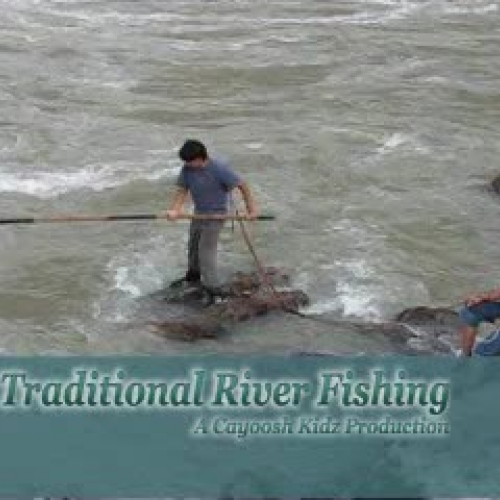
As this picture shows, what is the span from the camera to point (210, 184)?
36.2ft

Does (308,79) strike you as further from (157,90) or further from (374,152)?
(374,152)

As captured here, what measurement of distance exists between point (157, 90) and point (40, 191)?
6012 mm

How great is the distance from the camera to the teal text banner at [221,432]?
6984 mm

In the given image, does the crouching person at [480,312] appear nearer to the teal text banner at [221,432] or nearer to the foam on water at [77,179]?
the teal text banner at [221,432]

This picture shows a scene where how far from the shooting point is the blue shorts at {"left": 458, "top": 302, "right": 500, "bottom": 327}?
9.26 meters

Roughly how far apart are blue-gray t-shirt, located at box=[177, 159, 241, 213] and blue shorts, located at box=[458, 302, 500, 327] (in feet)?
9.02

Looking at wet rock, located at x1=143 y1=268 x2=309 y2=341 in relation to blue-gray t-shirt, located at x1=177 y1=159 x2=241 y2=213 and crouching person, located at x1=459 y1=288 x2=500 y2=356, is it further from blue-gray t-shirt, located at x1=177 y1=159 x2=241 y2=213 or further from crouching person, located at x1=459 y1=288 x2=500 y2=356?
crouching person, located at x1=459 y1=288 x2=500 y2=356

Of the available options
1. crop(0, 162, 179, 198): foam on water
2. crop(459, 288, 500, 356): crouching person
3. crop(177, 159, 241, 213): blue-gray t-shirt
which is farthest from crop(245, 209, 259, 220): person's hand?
crop(0, 162, 179, 198): foam on water

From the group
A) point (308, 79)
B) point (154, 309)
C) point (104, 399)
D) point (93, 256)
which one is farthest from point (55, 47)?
point (104, 399)

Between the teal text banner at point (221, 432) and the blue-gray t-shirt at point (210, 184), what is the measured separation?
396 centimetres

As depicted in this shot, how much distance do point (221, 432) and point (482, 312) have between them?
10.3 ft

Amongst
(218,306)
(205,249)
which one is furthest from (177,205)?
(218,306)

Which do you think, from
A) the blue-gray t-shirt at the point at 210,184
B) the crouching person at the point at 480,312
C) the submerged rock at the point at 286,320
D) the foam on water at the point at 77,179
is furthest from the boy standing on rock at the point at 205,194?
the foam on water at the point at 77,179

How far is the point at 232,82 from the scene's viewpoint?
22.2m
